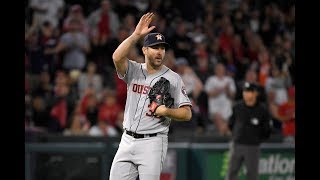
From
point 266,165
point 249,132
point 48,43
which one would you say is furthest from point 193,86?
point 249,132

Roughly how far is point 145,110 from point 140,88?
213 millimetres

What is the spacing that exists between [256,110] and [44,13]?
5.59 m

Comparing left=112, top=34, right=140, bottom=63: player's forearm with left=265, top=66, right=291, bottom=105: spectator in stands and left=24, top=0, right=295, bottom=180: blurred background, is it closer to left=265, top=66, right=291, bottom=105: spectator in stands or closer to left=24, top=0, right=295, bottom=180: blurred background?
left=24, top=0, right=295, bottom=180: blurred background

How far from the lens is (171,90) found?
7.11 metres

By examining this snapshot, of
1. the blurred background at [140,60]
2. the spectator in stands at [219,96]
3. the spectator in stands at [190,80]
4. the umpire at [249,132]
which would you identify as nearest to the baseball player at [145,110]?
the umpire at [249,132]

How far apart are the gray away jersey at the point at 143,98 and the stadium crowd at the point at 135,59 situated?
5.48 metres

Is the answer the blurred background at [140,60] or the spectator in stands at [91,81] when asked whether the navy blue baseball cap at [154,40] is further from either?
the spectator in stands at [91,81]

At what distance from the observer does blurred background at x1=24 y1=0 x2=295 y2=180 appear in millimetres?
11758

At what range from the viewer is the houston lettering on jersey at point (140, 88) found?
7.09m

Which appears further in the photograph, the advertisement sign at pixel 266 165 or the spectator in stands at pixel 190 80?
the spectator in stands at pixel 190 80

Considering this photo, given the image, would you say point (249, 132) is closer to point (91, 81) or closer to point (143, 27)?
point (91, 81)
